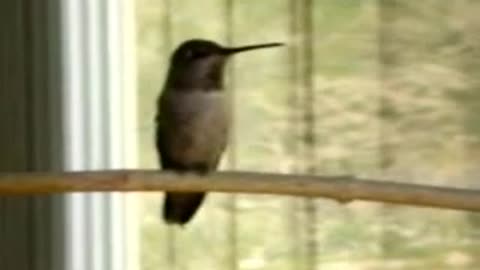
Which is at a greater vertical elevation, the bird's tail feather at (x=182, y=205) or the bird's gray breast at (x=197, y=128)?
the bird's gray breast at (x=197, y=128)

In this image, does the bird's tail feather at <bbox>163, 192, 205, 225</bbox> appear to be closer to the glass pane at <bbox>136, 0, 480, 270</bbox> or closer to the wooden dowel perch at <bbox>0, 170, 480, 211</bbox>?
the wooden dowel perch at <bbox>0, 170, 480, 211</bbox>

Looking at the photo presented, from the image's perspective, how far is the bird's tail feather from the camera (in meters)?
2.28

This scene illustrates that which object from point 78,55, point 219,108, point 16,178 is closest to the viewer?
point 16,178

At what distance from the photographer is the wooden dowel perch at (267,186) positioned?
6.21ft

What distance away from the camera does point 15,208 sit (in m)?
2.83

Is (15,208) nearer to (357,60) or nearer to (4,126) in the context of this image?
(4,126)

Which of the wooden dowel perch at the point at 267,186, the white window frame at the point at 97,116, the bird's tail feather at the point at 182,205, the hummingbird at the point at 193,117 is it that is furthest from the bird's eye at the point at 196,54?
the white window frame at the point at 97,116

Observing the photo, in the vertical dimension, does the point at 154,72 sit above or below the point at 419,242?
above

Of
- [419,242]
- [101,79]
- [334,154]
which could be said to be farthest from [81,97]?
[419,242]

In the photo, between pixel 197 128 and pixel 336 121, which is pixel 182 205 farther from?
pixel 336 121

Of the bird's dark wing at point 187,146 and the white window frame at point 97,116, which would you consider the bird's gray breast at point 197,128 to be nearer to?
the bird's dark wing at point 187,146

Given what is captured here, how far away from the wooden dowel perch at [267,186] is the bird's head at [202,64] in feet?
1.11

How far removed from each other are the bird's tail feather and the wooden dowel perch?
338 millimetres

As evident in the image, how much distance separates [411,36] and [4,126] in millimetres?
819
